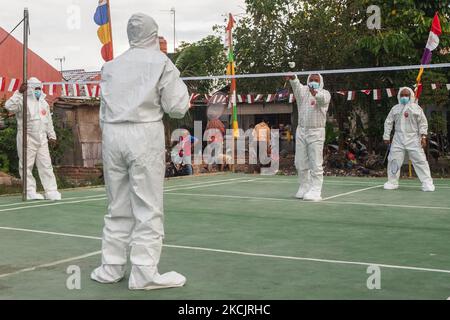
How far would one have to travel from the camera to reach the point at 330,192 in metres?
12.4

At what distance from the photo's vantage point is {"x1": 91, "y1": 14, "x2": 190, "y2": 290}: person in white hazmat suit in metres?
5.02

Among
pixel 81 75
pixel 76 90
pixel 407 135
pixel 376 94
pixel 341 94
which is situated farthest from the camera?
pixel 81 75

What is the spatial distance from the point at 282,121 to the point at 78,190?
19.4 meters

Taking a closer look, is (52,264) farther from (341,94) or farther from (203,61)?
(203,61)

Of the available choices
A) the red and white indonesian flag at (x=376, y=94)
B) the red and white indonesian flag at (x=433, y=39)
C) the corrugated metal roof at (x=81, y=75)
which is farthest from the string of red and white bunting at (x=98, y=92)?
the corrugated metal roof at (x=81, y=75)

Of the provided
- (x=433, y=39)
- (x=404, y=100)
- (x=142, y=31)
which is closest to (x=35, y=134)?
(x=142, y=31)

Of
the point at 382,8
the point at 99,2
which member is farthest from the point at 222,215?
the point at 382,8

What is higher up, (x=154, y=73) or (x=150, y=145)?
(x=154, y=73)

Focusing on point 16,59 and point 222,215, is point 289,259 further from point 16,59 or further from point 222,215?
point 16,59

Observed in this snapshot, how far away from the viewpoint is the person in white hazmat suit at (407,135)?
42.5ft

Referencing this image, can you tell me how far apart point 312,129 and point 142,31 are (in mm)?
6119

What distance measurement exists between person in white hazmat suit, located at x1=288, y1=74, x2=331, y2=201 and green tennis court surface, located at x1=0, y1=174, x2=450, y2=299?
41cm

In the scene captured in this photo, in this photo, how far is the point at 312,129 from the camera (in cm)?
1095

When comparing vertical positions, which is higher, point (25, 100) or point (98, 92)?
point (98, 92)
